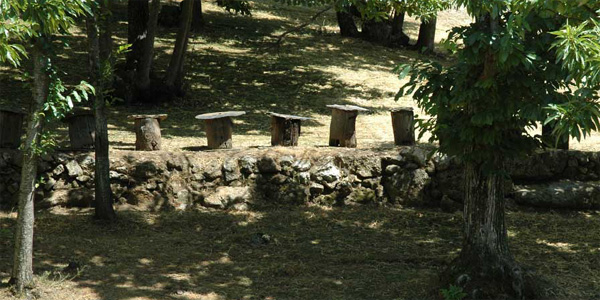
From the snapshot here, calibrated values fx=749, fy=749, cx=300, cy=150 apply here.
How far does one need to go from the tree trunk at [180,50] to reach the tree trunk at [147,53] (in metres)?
0.41

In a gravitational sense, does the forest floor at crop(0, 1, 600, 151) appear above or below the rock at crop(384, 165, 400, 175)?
above

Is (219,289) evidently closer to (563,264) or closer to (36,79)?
(36,79)

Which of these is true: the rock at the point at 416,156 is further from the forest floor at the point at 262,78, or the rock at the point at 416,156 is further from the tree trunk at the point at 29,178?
the tree trunk at the point at 29,178

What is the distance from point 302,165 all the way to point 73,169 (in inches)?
114

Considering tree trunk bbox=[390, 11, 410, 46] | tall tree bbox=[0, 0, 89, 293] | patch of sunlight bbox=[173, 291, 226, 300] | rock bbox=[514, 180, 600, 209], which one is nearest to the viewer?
tall tree bbox=[0, 0, 89, 293]

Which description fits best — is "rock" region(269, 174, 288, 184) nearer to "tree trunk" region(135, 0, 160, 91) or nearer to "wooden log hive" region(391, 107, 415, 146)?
"wooden log hive" region(391, 107, 415, 146)

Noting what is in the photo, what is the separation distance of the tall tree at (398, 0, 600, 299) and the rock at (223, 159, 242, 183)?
3.42 meters

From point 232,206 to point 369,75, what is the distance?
7.48m

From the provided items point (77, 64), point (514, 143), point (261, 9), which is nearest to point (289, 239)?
point (514, 143)

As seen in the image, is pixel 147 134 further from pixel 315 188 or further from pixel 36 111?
pixel 36 111

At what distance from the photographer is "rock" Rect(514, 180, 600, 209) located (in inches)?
389

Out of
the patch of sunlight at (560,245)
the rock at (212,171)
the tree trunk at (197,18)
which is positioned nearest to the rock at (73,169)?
the rock at (212,171)

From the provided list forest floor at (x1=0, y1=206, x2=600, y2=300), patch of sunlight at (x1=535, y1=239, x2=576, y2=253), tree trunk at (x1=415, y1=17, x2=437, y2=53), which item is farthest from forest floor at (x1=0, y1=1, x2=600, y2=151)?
patch of sunlight at (x1=535, y1=239, x2=576, y2=253)

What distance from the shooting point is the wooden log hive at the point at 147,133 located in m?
9.77
